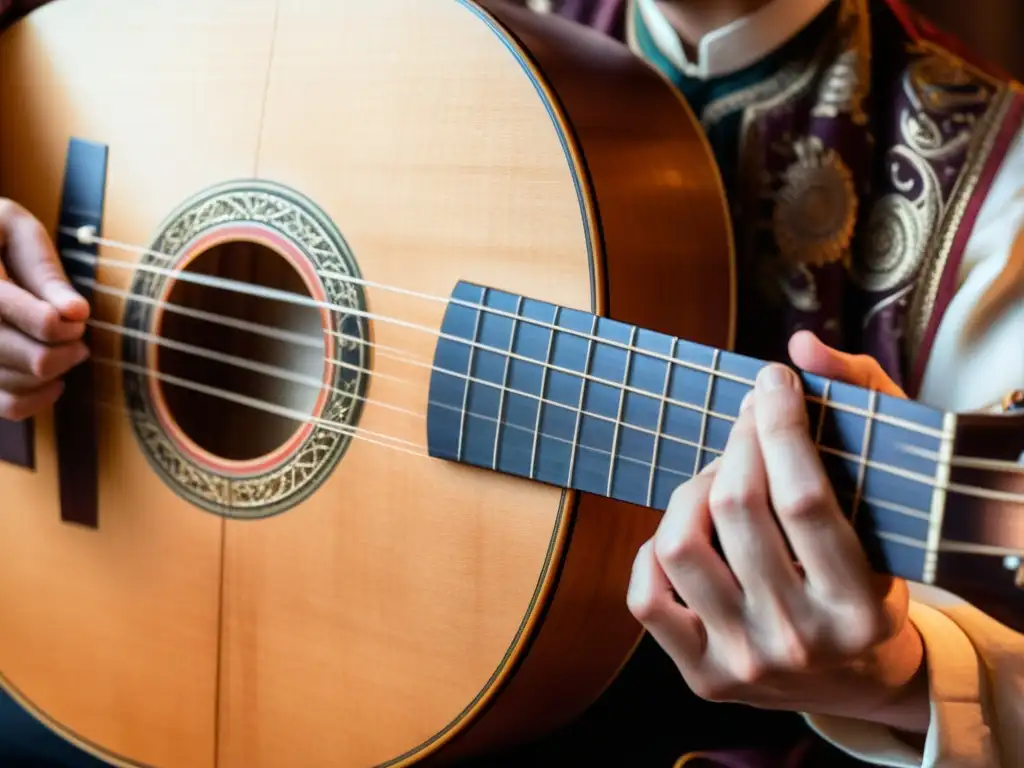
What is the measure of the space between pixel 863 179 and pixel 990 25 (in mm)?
741

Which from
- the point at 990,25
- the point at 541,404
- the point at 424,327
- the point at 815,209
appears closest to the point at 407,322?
the point at 424,327

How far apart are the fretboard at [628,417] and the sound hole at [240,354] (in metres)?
0.27

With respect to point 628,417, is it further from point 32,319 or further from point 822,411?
point 32,319

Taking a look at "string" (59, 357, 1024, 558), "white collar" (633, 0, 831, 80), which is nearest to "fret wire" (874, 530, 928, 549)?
"string" (59, 357, 1024, 558)

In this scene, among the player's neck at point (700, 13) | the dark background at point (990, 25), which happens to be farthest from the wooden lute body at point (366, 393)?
the dark background at point (990, 25)

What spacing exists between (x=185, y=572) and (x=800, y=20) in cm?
67

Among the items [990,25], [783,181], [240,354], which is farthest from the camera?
[990,25]

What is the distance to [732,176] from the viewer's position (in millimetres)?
775

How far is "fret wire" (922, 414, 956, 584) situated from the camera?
1.47 ft

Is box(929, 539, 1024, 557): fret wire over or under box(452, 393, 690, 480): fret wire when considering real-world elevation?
over

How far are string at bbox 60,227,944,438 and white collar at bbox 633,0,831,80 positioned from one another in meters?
0.33

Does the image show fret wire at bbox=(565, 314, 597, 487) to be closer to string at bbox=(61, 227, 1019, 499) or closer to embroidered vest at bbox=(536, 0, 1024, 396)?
string at bbox=(61, 227, 1019, 499)

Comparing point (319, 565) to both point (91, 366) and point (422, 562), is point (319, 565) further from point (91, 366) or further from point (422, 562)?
point (91, 366)

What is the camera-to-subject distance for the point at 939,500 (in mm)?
452
